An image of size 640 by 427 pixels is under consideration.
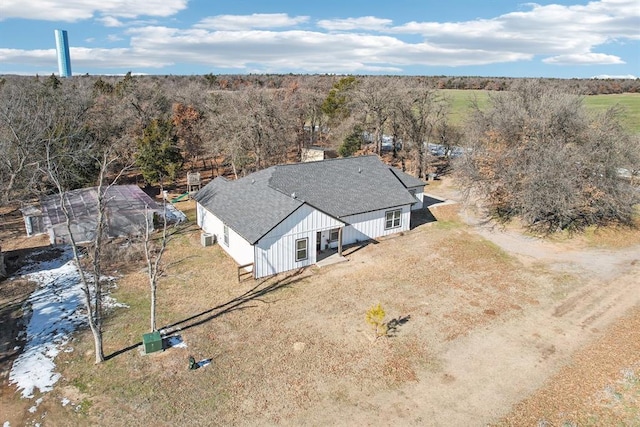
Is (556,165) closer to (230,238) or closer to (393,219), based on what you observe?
(393,219)

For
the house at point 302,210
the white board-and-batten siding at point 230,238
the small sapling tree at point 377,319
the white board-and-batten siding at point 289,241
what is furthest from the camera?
the white board-and-batten siding at point 230,238

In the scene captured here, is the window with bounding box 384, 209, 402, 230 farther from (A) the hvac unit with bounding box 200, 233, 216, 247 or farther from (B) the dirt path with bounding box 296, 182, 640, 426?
(A) the hvac unit with bounding box 200, 233, 216, 247

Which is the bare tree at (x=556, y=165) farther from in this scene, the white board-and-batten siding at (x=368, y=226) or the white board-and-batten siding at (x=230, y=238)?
the white board-and-batten siding at (x=230, y=238)

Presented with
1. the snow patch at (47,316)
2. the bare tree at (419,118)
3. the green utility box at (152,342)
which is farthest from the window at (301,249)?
the bare tree at (419,118)

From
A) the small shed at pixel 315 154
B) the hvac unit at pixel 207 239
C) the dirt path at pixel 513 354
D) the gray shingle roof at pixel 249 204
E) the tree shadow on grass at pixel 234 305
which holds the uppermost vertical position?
the small shed at pixel 315 154

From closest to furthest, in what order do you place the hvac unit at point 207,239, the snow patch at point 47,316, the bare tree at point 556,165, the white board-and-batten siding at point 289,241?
the snow patch at point 47,316
the white board-and-batten siding at point 289,241
the hvac unit at point 207,239
the bare tree at point 556,165

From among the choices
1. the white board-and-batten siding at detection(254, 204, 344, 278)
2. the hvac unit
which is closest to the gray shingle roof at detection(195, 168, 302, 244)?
the white board-and-batten siding at detection(254, 204, 344, 278)

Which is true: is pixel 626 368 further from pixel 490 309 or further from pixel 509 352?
pixel 490 309

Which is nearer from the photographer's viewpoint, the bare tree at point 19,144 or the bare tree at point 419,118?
the bare tree at point 19,144
